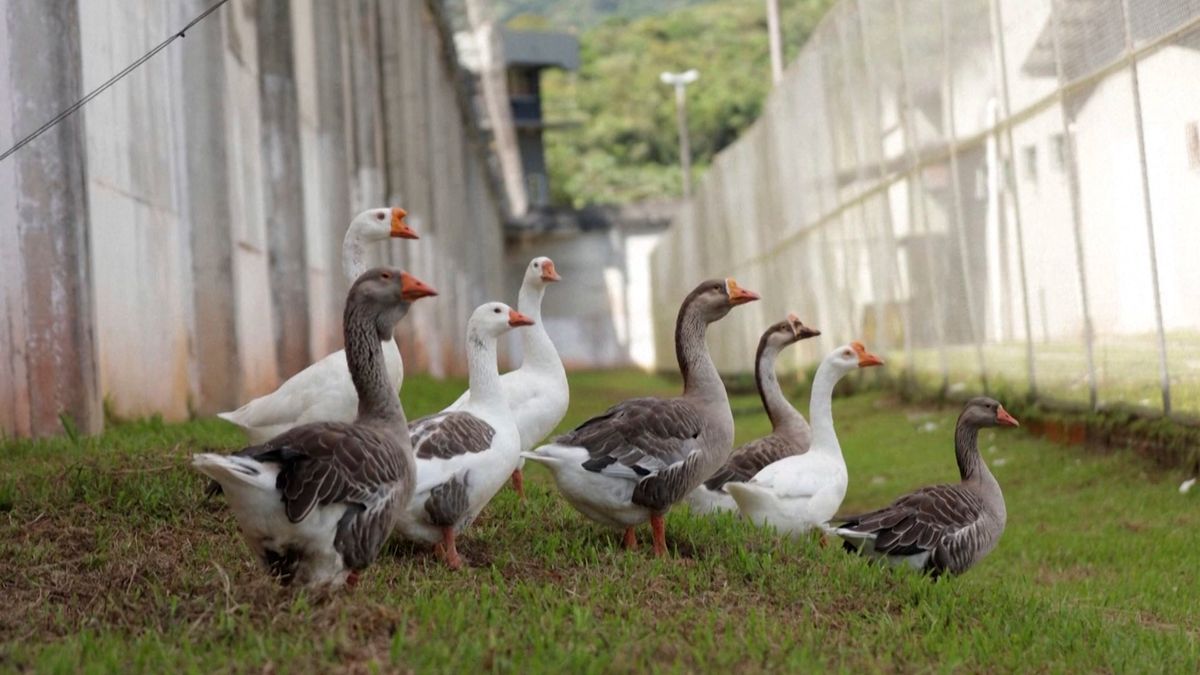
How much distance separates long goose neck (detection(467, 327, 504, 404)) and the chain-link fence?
506 cm

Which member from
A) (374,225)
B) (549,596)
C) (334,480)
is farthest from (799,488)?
(334,480)

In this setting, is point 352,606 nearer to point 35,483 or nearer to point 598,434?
point 598,434

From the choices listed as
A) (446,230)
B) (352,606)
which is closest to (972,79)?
(352,606)

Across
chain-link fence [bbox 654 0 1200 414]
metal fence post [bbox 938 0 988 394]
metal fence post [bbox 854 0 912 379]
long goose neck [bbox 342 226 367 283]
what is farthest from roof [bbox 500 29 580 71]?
long goose neck [bbox 342 226 367 283]

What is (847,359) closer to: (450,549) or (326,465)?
(450,549)

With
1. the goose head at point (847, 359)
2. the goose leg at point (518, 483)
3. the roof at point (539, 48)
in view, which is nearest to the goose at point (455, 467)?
the goose leg at point (518, 483)

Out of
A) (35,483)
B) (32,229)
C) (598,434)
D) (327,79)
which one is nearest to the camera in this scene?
(598,434)

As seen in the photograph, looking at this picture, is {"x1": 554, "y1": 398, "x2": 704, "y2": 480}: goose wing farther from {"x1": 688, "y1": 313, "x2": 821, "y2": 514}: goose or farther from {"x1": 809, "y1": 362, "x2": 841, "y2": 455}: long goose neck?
{"x1": 809, "y1": 362, "x2": 841, "y2": 455}: long goose neck

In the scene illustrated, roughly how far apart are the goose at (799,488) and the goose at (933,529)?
1.31ft

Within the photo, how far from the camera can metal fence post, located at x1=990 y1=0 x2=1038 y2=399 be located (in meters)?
13.5

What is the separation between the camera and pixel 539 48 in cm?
6356

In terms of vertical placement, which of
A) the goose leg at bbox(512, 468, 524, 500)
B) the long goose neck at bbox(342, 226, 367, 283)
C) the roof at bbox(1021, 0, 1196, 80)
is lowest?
the goose leg at bbox(512, 468, 524, 500)

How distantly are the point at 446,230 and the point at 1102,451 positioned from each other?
2759 centimetres

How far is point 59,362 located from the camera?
401 inches
